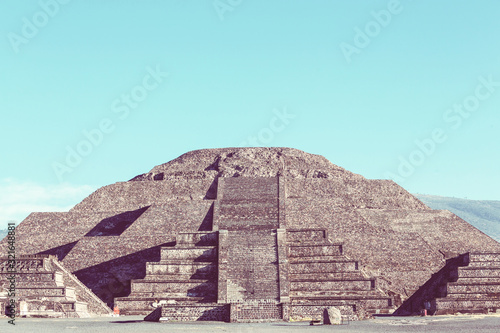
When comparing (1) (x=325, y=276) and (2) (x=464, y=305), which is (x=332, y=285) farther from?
(2) (x=464, y=305)

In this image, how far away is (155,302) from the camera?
33094 millimetres

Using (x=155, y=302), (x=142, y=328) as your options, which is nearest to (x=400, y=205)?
(x=155, y=302)

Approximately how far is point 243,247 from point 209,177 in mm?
16164

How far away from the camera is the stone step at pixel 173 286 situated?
3375 centimetres

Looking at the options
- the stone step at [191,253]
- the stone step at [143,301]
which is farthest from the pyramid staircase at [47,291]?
the stone step at [191,253]

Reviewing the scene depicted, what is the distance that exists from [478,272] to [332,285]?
6.30 meters

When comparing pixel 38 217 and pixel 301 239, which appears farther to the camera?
pixel 38 217

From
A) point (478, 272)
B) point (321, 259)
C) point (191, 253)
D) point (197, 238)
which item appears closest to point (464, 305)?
point (478, 272)

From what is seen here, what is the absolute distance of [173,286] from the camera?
112ft

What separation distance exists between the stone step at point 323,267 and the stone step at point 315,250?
1.05m

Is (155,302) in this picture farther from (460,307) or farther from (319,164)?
(319,164)

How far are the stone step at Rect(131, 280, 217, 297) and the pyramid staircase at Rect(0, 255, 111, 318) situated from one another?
1.78 metres

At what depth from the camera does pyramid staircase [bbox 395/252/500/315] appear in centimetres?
3050

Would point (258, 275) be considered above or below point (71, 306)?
above
